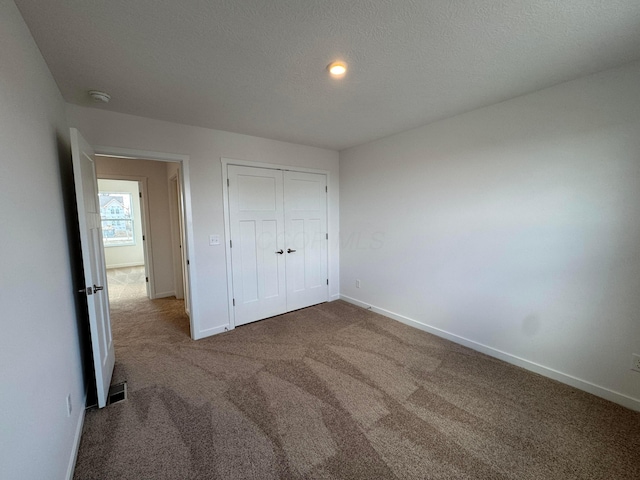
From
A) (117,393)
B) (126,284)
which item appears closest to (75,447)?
(117,393)

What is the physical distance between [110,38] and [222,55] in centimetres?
58

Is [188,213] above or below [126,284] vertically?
above

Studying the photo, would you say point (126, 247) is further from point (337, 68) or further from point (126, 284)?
point (337, 68)

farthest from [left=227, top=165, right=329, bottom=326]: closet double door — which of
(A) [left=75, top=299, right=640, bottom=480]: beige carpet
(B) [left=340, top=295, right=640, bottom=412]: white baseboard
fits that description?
(B) [left=340, top=295, right=640, bottom=412]: white baseboard

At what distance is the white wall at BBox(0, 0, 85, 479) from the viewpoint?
0.97 meters

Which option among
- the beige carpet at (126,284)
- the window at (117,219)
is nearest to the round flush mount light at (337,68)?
the beige carpet at (126,284)

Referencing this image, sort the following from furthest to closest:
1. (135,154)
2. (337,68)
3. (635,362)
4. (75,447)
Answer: (135,154)
(635,362)
(337,68)
(75,447)

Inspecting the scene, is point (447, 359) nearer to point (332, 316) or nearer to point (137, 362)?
point (332, 316)

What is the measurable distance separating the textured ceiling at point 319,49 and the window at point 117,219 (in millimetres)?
6209

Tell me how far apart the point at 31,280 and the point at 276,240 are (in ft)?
8.33

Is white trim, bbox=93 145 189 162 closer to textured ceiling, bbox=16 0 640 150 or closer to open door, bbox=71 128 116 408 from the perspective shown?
open door, bbox=71 128 116 408

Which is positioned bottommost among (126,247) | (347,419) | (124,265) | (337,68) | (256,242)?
(347,419)

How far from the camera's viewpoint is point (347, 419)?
182 centimetres

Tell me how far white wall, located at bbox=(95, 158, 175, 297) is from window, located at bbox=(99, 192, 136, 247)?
3.86 meters
